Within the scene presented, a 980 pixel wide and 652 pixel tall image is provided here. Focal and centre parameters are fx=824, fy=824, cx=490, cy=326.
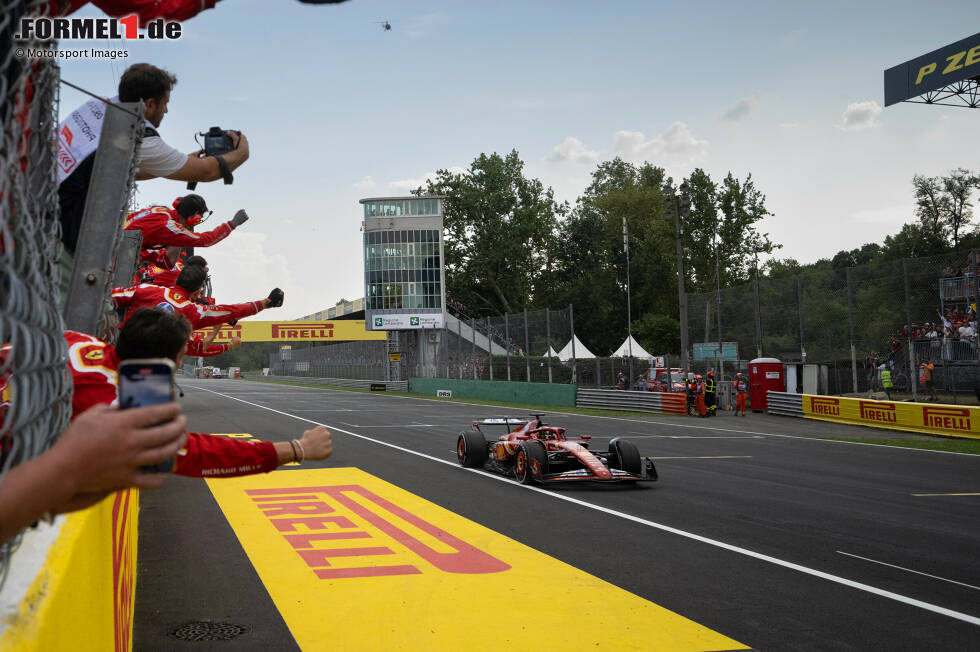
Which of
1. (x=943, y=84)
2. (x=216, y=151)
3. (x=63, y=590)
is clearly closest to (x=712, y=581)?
(x=216, y=151)

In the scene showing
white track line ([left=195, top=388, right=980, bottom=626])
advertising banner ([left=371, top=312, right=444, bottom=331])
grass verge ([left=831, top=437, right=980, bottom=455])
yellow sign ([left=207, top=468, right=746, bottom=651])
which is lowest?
grass verge ([left=831, top=437, right=980, bottom=455])

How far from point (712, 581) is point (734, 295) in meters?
25.0

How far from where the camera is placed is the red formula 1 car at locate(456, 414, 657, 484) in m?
10.3

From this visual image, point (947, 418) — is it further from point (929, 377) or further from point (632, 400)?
point (632, 400)

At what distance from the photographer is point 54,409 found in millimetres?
1735

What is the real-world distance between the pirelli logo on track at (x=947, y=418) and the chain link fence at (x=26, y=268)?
19.8 m

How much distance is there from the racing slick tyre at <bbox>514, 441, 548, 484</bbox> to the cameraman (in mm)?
7568

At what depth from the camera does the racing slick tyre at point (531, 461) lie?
34.6 feet

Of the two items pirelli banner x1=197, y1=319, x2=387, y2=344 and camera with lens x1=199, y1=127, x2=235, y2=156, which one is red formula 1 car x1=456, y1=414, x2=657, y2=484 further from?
pirelli banner x1=197, y1=319, x2=387, y2=344

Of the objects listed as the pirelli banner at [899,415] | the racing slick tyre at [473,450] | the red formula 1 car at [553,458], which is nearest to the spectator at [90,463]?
the red formula 1 car at [553,458]

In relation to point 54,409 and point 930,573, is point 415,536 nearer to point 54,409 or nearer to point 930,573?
point 930,573

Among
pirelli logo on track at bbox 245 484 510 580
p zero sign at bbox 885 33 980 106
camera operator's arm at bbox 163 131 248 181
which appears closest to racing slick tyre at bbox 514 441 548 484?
pirelli logo on track at bbox 245 484 510 580

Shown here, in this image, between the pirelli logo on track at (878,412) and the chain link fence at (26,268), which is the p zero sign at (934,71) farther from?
the chain link fence at (26,268)

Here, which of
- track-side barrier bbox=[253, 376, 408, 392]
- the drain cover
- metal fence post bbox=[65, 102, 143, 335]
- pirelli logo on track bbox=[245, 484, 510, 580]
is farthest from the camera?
track-side barrier bbox=[253, 376, 408, 392]
